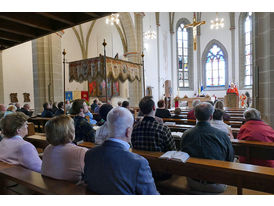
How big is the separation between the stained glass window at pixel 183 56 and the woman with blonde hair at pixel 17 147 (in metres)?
17.5

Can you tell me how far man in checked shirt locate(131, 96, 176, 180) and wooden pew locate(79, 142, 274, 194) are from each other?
18 cm

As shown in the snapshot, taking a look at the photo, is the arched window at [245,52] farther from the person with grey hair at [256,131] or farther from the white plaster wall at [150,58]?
the person with grey hair at [256,131]

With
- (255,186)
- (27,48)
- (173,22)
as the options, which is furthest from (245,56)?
(255,186)

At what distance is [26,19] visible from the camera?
11.1 ft

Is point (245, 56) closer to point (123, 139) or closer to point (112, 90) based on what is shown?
point (112, 90)

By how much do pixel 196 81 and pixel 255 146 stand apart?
1682 centimetres

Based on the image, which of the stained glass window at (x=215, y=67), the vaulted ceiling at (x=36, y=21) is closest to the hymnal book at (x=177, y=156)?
the vaulted ceiling at (x=36, y=21)

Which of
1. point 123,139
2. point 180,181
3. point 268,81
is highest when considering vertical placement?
point 268,81

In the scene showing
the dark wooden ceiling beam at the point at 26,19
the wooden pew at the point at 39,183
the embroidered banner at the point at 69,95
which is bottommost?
the wooden pew at the point at 39,183

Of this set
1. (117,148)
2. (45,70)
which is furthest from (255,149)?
(45,70)

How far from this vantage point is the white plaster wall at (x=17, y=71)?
11.9 meters

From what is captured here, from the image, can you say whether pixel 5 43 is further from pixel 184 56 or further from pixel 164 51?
pixel 184 56

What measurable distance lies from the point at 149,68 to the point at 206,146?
12.8 m

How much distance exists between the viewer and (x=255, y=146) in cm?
283
